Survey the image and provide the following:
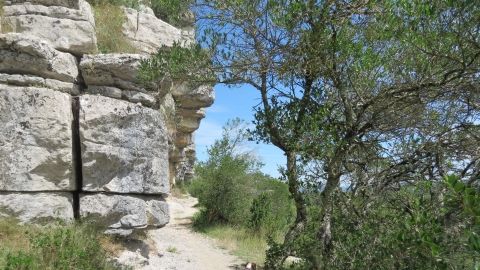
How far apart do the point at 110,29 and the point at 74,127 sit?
10.7ft

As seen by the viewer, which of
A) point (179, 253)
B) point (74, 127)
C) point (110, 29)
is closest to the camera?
point (74, 127)

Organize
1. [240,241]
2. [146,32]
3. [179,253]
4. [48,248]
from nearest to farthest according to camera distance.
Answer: [48,248], [179,253], [146,32], [240,241]

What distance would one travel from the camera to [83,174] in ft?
25.6

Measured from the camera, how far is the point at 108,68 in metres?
8.33

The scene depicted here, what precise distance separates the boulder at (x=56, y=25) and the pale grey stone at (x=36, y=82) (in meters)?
0.95

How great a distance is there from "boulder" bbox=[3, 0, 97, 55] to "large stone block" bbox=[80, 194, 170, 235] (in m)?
3.01

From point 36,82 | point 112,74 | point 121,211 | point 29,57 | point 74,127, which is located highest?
point 29,57

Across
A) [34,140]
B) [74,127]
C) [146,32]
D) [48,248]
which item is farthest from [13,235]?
[146,32]

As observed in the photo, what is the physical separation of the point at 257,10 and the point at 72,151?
14.5ft

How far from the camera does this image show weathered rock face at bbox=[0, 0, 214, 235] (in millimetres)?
7188

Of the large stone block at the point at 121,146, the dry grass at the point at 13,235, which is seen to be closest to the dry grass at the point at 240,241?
the large stone block at the point at 121,146

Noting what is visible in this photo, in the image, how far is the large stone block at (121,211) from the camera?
7.80m

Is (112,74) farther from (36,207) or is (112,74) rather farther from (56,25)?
(36,207)

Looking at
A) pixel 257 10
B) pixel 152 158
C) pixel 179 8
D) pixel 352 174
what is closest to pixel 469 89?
pixel 352 174
